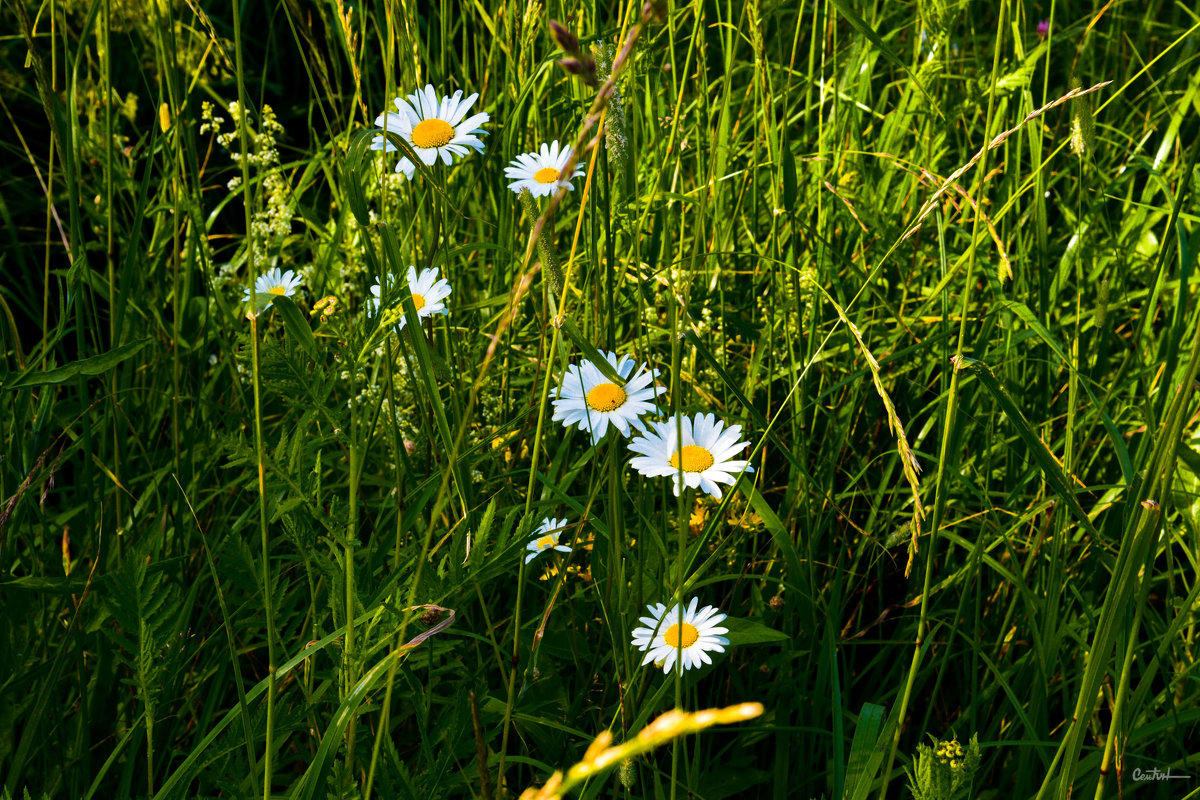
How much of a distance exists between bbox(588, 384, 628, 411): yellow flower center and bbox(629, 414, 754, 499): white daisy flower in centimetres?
4

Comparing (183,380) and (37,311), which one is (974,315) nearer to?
(183,380)

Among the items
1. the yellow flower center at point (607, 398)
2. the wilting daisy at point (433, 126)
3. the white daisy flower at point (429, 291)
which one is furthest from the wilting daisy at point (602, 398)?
the wilting daisy at point (433, 126)

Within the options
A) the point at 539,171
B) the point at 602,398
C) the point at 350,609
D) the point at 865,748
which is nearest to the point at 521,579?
the point at 350,609

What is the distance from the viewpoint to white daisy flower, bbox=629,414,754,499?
951mm

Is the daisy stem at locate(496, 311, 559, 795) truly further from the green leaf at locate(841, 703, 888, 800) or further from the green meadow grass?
the green leaf at locate(841, 703, 888, 800)

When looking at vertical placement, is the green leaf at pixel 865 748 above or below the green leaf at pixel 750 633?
below

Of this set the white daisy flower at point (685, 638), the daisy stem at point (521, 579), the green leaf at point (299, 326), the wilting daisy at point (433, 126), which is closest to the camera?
the daisy stem at point (521, 579)

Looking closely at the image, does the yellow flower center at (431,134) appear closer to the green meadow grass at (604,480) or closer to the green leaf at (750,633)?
the green meadow grass at (604,480)

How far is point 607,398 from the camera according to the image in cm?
104

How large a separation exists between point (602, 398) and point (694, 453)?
113 mm

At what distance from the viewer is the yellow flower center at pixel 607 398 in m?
1.04

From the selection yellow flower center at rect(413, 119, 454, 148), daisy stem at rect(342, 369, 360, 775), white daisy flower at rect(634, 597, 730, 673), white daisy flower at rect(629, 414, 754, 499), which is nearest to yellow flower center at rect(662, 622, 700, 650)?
white daisy flower at rect(634, 597, 730, 673)

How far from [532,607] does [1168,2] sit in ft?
8.74

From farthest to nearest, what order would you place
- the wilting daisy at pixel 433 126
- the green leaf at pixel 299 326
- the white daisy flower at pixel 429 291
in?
the wilting daisy at pixel 433 126 < the white daisy flower at pixel 429 291 < the green leaf at pixel 299 326
